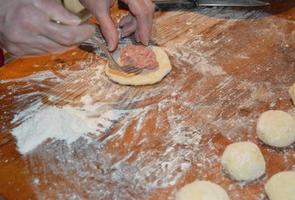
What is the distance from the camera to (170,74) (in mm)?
1551

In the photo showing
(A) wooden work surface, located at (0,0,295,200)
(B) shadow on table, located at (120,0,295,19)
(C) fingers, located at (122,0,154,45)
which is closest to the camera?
(A) wooden work surface, located at (0,0,295,200)

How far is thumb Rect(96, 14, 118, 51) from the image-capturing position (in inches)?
55.2

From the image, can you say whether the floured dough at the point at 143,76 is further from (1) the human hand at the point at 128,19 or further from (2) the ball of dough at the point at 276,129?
(2) the ball of dough at the point at 276,129

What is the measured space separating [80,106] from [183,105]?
357 mm

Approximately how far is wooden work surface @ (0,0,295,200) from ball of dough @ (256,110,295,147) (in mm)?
29

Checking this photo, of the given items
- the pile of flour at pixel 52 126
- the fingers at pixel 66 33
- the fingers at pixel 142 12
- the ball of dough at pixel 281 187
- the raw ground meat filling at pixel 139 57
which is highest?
the fingers at pixel 66 33

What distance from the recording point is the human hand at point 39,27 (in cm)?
114

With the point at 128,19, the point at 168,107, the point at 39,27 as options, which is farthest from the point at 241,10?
the point at 39,27

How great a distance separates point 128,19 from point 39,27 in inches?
22.5

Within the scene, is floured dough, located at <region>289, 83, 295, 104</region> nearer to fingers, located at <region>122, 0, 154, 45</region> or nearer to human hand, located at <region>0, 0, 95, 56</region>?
fingers, located at <region>122, 0, 154, 45</region>

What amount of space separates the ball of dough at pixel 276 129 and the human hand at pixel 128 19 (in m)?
0.55

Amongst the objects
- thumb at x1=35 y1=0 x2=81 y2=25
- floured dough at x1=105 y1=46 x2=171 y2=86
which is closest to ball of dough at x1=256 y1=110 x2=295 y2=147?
floured dough at x1=105 y1=46 x2=171 y2=86

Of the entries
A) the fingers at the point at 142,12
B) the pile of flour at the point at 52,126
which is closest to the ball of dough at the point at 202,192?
the pile of flour at the point at 52,126

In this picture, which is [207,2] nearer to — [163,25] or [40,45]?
[163,25]
